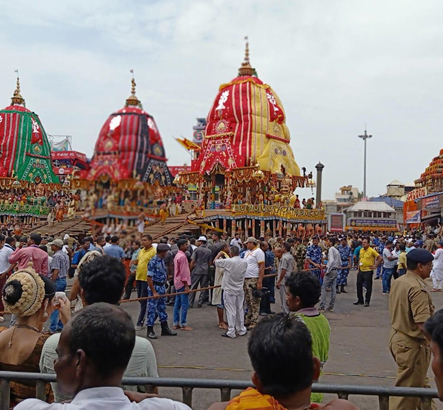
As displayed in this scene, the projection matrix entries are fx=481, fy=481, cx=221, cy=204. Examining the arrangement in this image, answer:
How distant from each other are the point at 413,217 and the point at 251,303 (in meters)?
38.8

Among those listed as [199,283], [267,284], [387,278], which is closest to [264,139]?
[387,278]

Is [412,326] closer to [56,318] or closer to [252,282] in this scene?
[252,282]

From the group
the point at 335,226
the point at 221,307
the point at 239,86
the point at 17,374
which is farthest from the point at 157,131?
the point at 335,226

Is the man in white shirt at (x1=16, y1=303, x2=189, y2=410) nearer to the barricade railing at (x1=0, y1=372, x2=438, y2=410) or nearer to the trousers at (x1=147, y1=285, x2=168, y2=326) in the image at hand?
the barricade railing at (x1=0, y1=372, x2=438, y2=410)

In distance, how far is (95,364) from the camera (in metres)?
1.89

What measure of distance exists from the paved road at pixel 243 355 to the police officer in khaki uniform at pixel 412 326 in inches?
40.0

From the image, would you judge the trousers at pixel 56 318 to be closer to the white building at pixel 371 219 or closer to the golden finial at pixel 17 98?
the golden finial at pixel 17 98

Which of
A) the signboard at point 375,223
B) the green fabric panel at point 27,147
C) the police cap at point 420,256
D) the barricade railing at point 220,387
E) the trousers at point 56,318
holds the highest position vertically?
the green fabric panel at point 27,147

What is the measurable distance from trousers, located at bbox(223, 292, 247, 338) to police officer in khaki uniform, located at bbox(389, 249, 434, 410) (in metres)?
4.34

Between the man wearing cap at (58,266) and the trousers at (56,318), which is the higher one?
the man wearing cap at (58,266)

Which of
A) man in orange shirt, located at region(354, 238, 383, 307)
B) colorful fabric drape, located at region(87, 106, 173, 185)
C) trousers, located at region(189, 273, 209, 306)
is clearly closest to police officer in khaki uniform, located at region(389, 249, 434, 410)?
colorful fabric drape, located at region(87, 106, 173, 185)

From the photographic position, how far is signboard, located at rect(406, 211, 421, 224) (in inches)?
1683

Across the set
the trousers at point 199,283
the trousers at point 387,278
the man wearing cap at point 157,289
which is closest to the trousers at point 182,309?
the man wearing cap at point 157,289

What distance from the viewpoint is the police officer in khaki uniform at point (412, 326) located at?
4.30 meters
